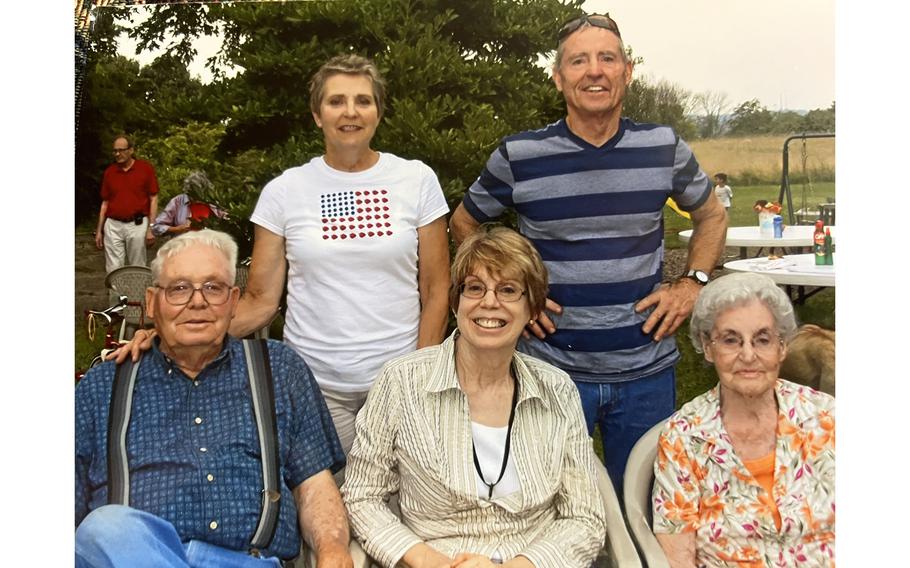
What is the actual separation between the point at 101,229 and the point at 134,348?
69 centimetres

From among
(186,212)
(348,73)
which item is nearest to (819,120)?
(348,73)

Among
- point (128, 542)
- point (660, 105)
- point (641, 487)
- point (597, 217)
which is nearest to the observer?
point (128, 542)

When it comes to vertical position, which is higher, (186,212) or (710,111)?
(710,111)

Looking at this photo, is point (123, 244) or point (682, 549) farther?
point (123, 244)

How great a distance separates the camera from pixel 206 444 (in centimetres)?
245

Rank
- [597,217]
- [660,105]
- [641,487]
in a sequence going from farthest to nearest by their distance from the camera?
[660,105] < [597,217] < [641,487]

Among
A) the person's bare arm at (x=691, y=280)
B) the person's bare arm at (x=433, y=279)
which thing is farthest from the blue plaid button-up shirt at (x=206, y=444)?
the person's bare arm at (x=691, y=280)

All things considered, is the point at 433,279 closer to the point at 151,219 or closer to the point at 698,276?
the point at 698,276

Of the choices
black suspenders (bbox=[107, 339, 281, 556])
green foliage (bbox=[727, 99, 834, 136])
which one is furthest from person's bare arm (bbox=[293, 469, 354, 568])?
green foliage (bbox=[727, 99, 834, 136])

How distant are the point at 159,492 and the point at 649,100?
208 centimetres

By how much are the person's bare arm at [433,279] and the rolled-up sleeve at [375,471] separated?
1.20 feet

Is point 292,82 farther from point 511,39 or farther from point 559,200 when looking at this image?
point 559,200

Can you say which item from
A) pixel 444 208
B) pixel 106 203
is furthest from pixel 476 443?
pixel 106 203

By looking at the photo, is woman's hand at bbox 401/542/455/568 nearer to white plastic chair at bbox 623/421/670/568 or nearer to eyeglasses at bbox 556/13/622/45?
white plastic chair at bbox 623/421/670/568
